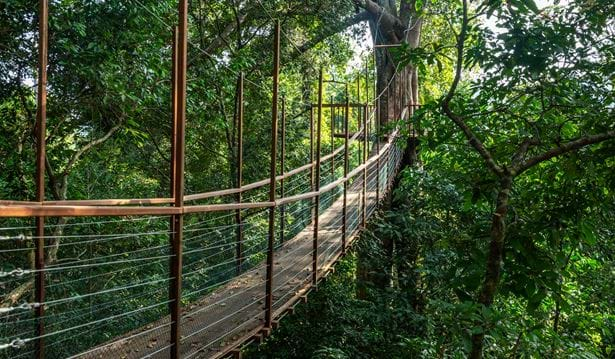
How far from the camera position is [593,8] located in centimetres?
197

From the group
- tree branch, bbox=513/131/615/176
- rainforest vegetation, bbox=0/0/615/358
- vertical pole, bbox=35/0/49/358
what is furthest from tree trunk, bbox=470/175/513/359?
vertical pole, bbox=35/0/49/358

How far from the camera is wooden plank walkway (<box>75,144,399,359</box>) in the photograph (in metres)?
1.94

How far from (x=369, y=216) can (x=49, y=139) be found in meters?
2.76

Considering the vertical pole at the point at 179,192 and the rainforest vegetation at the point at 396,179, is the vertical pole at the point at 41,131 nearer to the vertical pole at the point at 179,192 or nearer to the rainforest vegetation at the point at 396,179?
the rainforest vegetation at the point at 396,179

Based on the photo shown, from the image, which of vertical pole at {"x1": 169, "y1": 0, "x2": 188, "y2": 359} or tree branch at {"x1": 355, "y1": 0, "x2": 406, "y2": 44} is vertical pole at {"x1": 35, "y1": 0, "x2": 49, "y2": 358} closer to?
vertical pole at {"x1": 169, "y1": 0, "x2": 188, "y2": 359}

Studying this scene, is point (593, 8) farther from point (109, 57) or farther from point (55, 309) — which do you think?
point (55, 309)

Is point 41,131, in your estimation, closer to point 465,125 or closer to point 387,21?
point 465,125

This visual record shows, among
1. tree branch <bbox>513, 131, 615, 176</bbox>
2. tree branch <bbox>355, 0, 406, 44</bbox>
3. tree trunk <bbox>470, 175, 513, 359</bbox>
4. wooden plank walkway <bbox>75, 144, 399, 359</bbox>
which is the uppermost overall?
tree branch <bbox>355, 0, 406, 44</bbox>

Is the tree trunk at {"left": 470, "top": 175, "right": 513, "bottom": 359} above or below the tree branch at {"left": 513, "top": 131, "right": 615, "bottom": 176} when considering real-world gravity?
below

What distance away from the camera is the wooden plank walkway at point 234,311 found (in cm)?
194

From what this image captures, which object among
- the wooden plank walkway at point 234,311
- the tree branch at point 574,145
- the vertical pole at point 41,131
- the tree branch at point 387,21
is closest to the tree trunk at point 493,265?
the tree branch at point 574,145

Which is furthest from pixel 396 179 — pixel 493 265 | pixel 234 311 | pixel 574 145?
pixel 493 265

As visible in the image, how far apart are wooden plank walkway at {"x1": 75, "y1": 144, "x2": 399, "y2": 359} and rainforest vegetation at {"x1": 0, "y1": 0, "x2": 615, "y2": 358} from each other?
170 mm

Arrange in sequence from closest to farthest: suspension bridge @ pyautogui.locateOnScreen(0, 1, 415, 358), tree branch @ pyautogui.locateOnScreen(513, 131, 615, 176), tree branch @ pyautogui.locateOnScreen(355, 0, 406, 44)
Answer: suspension bridge @ pyautogui.locateOnScreen(0, 1, 415, 358), tree branch @ pyautogui.locateOnScreen(513, 131, 615, 176), tree branch @ pyautogui.locateOnScreen(355, 0, 406, 44)
